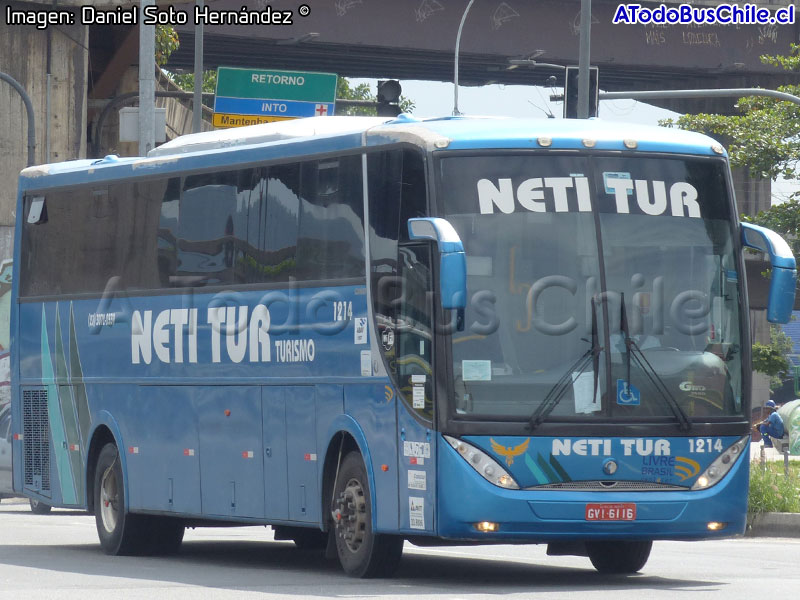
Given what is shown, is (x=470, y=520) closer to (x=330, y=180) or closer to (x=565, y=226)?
(x=565, y=226)

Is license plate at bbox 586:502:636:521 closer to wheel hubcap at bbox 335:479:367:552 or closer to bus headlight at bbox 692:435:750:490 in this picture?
bus headlight at bbox 692:435:750:490

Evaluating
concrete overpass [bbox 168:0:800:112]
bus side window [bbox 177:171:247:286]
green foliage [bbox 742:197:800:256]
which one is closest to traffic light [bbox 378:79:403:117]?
green foliage [bbox 742:197:800:256]

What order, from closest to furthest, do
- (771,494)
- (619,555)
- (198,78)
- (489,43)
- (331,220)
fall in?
(331,220), (619,555), (771,494), (198,78), (489,43)

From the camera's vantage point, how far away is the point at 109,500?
17219 millimetres

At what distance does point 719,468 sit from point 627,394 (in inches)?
36.0

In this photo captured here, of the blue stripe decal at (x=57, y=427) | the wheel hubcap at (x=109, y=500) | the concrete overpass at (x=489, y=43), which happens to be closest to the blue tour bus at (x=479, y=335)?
the wheel hubcap at (x=109, y=500)

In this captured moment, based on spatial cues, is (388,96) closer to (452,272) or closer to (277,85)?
(277,85)

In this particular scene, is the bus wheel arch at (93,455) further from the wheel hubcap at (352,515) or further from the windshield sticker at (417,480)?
the windshield sticker at (417,480)

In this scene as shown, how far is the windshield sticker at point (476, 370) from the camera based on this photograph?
12.5 metres

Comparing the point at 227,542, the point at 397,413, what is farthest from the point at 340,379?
the point at 227,542

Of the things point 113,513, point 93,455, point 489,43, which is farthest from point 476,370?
point 489,43

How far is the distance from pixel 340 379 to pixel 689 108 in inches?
1834

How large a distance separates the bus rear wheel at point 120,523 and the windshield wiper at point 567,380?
5673 mm

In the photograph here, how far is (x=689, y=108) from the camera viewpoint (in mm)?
58688
